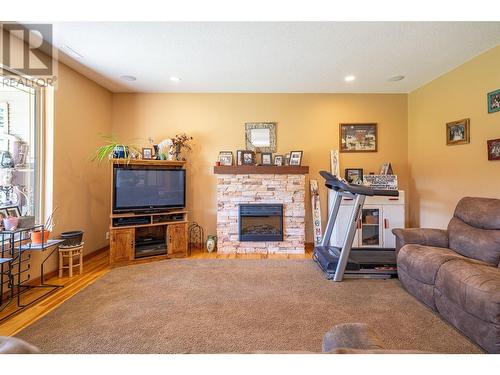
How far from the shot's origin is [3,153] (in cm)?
247

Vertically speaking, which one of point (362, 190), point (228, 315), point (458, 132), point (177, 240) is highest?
point (458, 132)

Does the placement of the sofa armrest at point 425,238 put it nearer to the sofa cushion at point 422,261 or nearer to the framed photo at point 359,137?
the sofa cushion at point 422,261

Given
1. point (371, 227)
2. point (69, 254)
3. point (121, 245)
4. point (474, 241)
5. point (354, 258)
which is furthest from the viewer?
point (371, 227)

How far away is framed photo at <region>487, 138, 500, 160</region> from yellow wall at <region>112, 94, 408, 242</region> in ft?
4.92

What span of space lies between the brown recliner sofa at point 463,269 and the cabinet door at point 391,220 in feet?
3.71

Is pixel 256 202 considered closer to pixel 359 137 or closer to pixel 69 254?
pixel 359 137

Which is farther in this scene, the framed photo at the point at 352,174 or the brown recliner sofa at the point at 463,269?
the framed photo at the point at 352,174

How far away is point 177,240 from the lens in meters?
3.64

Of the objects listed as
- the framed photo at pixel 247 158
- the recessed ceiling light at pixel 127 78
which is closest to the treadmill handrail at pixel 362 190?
the framed photo at pixel 247 158

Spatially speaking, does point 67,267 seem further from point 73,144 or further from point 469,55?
point 469,55

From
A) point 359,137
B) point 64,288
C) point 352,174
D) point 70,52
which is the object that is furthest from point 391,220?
point 70,52

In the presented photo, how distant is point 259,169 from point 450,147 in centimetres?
283

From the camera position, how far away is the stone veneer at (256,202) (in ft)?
12.7

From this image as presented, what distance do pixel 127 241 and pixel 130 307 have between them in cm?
137
